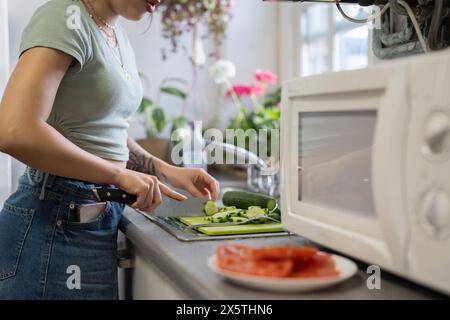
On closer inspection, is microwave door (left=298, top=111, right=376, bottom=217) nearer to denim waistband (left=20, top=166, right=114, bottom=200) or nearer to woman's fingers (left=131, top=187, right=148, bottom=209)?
woman's fingers (left=131, top=187, right=148, bottom=209)

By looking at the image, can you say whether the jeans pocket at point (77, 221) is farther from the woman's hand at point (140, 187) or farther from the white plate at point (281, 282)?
the white plate at point (281, 282)

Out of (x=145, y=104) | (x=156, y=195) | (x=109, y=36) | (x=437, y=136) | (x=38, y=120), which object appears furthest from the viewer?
(x=145, y=104)

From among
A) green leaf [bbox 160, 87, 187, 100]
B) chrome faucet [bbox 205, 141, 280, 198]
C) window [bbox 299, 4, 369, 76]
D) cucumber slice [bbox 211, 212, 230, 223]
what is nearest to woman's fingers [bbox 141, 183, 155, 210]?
cucumber slice [bbox 211, 212, 230, 223]

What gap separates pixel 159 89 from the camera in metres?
2.44

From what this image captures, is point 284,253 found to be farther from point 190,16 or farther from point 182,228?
point 190,16

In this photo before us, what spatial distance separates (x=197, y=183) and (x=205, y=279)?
588mm

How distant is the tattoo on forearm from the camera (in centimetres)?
142

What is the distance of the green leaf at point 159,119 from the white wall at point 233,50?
0.49 ft

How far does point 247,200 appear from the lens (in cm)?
135

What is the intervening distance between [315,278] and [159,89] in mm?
1829

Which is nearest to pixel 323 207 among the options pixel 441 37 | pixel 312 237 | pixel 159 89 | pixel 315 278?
pixel 312 237

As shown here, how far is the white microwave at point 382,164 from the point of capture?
65 cm

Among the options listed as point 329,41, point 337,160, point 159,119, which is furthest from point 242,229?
point 329,41
